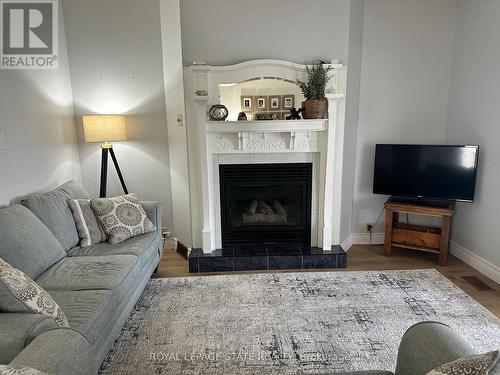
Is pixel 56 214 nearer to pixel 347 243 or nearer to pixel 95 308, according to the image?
pixel 95 308

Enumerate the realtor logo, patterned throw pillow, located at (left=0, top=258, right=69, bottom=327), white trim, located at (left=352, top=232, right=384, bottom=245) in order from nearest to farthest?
patterned throw pillow, located at (left=0, top=258, right=69, bottom=327) → the realtor logo → white trim, located at (left=352, top=232, right=384, bottom=245)

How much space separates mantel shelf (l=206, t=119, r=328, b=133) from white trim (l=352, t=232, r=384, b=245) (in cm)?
150

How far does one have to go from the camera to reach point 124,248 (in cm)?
266

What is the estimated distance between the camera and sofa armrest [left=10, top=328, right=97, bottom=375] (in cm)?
113

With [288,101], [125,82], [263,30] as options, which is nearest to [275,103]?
[288,101]

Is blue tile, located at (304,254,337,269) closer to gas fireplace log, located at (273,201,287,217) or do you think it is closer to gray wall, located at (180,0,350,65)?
gas fireplace log, located at (273,201,287,217)

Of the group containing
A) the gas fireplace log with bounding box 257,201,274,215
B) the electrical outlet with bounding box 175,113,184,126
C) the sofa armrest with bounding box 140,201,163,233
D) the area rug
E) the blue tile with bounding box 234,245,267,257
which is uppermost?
the electrical outlet with bounding box 175,113,184,126

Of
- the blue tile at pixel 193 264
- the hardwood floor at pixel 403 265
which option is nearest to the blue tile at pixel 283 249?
the hardwood floor at pixel 403 265

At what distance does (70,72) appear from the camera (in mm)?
3502

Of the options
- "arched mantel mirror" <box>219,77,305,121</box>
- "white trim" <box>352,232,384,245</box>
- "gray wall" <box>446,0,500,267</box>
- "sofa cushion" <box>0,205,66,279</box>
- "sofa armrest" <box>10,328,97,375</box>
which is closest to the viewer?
"sofa armrest" <box>10,328,97,375</box>

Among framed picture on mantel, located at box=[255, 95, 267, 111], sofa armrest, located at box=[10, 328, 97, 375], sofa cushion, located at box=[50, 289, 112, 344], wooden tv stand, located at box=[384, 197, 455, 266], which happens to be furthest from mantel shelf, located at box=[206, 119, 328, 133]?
sofa armrest, located at box=[10, 328, 97, 375]

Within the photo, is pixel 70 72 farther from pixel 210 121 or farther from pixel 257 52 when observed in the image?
pixel 257 52

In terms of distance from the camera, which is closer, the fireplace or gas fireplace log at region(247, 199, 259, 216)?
the fireplace

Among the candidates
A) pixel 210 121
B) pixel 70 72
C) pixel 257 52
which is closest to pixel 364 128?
pixel 257 52
